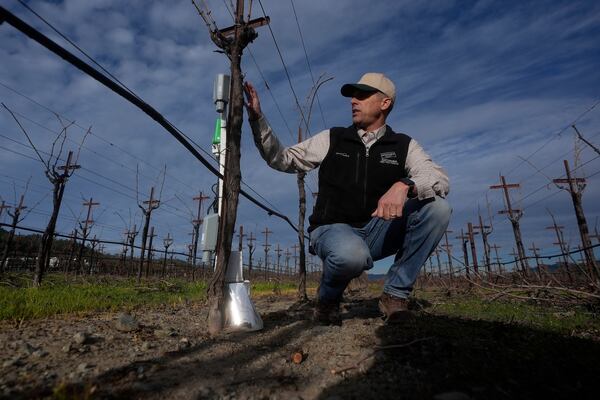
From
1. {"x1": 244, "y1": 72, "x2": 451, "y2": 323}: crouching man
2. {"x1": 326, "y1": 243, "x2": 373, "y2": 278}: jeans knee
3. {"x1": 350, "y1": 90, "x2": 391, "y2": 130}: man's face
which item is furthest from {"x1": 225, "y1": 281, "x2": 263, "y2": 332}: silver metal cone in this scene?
{"x1": 350, "y1": 90, "x2": 391, "y2": 130}: man's face

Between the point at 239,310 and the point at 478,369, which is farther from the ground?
the point at 239,310

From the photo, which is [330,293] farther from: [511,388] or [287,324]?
[511,388]

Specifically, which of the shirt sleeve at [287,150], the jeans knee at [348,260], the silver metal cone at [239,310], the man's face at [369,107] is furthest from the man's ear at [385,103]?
the silver metal cone at [239,310]

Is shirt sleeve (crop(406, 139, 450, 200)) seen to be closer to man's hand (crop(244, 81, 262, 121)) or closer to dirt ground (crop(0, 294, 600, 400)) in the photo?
dirt ground (crop(0, 294, 600, 400))

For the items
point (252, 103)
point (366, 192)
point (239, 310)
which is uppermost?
point (252, 103)

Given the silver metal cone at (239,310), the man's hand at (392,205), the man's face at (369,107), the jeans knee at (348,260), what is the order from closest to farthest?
1. the man's hand at (392,205)
2. the jeans knee at (348,260)
3. the silver metal cone at (239,310)
4. the man's face at (369,107)

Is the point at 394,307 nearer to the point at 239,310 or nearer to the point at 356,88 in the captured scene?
the point at 239,310

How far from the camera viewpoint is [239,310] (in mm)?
2520

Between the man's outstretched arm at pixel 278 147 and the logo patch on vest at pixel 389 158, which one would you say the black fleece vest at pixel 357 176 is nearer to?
the logo patch on vest at pixel 389 158

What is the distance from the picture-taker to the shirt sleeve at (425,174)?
2.36m

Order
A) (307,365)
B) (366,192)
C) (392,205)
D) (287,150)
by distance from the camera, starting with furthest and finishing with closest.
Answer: (287,150), (366,192), (392,205), (307,365)

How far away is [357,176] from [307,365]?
1480 millimetres

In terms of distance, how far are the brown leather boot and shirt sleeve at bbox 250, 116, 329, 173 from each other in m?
1.24

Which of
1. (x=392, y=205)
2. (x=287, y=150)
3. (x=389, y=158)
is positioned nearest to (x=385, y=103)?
(x=389, y=158)
